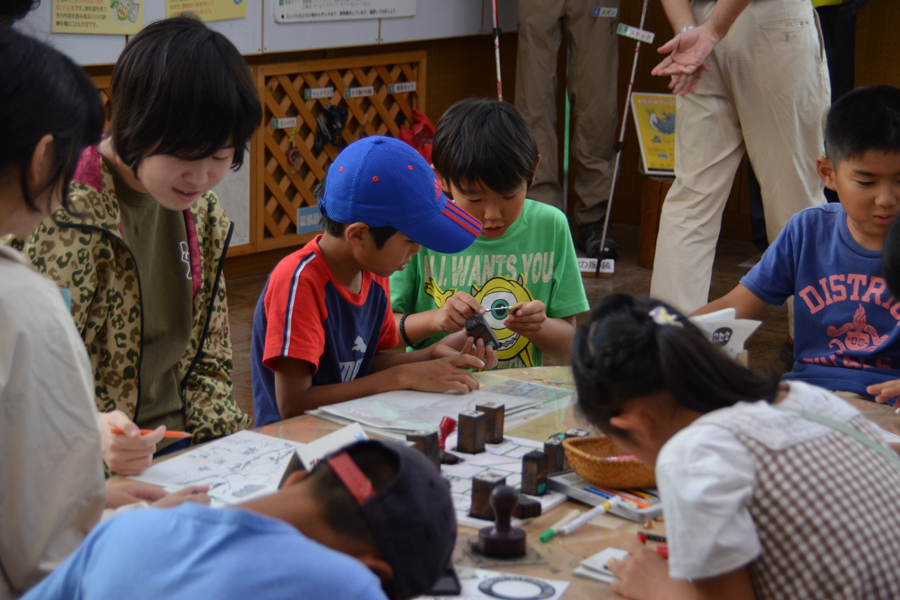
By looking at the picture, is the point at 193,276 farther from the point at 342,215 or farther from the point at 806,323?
the point at 806,323

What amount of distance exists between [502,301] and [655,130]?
297cm

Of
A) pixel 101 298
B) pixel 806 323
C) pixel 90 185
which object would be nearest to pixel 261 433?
pixel 101 298

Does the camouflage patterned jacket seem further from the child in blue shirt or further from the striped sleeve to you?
the child in blue shirt

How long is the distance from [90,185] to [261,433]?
505 millimetres

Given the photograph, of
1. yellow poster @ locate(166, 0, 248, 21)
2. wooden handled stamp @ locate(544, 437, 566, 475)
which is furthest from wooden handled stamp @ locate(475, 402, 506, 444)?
yellow poster @ locate(166, 0, 248, 21)

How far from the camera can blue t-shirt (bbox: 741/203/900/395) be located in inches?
73.5

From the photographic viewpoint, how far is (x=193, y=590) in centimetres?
68

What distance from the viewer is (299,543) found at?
0.71 metres

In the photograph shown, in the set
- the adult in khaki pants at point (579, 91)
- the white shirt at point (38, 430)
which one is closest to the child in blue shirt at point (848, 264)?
the white shirt at point (38, 430)

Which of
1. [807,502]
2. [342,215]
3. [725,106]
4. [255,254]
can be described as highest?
[725,106]

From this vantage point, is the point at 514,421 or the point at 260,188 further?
the point at 260,188

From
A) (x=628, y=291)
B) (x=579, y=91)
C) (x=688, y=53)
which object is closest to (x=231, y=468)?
(x=688, y=53)

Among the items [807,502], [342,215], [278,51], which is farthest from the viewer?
[278,51]

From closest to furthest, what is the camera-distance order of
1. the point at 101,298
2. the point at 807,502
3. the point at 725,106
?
the point at 807,502
the point at 101,298
the point at 725,106
